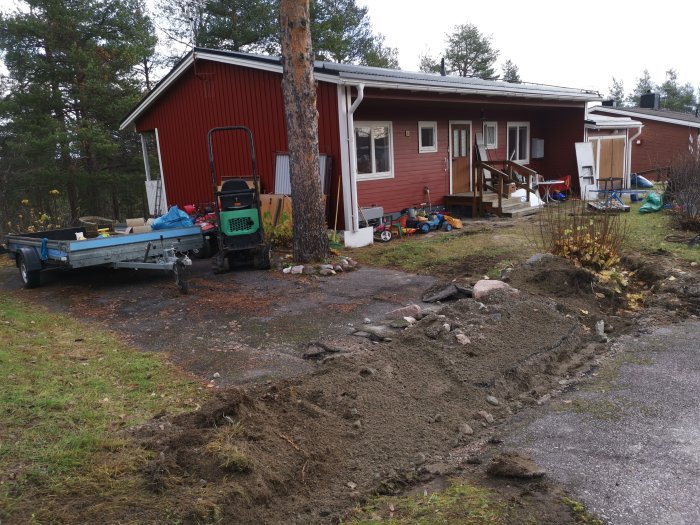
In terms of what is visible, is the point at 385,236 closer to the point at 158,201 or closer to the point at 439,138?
the point at 439,138

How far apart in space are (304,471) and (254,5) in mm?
27949

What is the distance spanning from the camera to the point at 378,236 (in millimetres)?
12922

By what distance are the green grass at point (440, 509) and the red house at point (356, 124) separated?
29.7 ft

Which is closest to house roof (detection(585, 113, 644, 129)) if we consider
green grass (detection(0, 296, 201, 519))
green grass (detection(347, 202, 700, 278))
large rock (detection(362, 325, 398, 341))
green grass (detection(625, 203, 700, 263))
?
green grass (detection(625, 203, 700, 263))

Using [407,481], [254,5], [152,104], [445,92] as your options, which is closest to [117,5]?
[254,5]

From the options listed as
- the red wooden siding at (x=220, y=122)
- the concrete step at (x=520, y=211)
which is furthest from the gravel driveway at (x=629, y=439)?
the concrete step at (x=520, y=211)

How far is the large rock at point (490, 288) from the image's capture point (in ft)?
21.7

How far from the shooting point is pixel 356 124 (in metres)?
13.1

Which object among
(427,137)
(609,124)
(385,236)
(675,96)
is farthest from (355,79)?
(675,96)

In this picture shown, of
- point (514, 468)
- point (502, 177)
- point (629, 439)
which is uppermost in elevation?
point (502, 177)

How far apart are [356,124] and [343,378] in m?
9.58

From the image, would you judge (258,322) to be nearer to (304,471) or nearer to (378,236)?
(304,471)

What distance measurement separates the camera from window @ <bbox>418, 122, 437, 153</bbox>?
14977 mm

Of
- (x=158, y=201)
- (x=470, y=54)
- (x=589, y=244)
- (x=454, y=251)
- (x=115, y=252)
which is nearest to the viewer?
(x=589, y=244)
